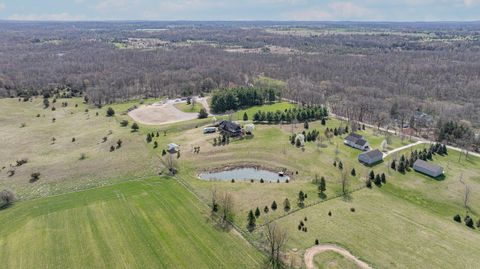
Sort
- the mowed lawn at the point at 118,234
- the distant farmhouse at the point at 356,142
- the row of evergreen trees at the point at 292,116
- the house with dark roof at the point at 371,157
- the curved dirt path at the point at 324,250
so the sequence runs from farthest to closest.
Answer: the row of evergreen trees at the point at 292,116 → the distant farmhouse at the point at 356,142 → the house with dark roof at the point at 371,157 → the mowed lawn at the point at 118,234 → the curved dirt path at the point at 324,250

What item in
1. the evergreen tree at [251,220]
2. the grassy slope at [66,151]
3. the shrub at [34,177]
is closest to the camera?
the evergreen tree at [251,220]

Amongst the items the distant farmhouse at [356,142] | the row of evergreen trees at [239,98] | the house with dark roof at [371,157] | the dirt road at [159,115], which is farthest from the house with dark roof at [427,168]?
the dirt road at [159,115]

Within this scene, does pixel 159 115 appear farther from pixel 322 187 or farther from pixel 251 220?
pixel 251 220

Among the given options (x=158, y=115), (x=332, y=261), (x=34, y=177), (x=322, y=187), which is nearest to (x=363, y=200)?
(x=322, y=187)

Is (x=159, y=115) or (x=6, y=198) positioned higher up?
(x=159, y=115)

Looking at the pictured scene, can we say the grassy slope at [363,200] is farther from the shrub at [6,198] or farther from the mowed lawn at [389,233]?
the shrub at [6,198]

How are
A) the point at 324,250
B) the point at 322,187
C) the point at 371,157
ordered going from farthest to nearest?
1. the point at 371,157
2. the point at 322,187
3. the point at 324,250

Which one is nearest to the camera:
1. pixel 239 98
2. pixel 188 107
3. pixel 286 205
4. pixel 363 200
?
pixel 286 205
